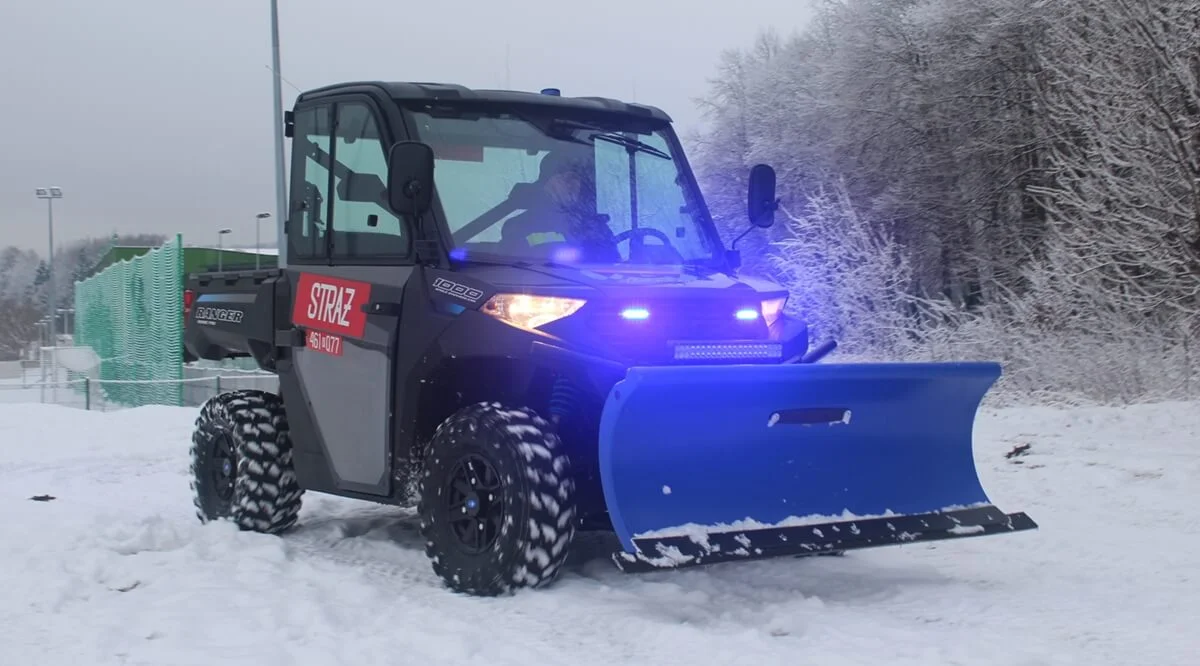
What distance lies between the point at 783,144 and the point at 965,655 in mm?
31583

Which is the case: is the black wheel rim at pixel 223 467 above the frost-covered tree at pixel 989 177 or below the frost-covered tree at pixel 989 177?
below

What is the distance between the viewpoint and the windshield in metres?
6.11

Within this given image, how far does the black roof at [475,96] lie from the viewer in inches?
251

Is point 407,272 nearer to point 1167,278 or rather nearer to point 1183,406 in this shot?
point 1183,406

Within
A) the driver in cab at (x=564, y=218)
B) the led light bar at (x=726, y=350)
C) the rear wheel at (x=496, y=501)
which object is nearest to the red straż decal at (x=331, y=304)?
the driver in cab at (x=564, y=218)

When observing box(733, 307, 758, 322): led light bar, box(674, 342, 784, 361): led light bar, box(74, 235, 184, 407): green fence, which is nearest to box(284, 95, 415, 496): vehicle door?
box(674, 342, 784, 361): led light bar

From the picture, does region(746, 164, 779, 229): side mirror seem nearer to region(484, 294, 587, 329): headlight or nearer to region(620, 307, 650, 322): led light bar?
region(620, 307, 650, 322): led light bar

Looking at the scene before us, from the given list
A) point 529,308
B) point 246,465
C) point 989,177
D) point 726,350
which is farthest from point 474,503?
point 989,177

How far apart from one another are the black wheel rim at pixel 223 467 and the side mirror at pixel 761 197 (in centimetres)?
334

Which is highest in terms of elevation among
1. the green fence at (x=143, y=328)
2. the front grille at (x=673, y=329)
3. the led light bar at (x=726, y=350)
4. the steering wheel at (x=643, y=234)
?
the steering wheel at (x=643, y=234)

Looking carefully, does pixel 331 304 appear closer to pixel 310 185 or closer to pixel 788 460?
pixel 310 185

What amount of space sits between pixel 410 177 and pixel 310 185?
5.14 feet

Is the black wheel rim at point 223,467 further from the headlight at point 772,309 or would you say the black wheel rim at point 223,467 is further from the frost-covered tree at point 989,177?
the frost-covered tree at point 989,177

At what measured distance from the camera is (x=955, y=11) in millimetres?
28297
